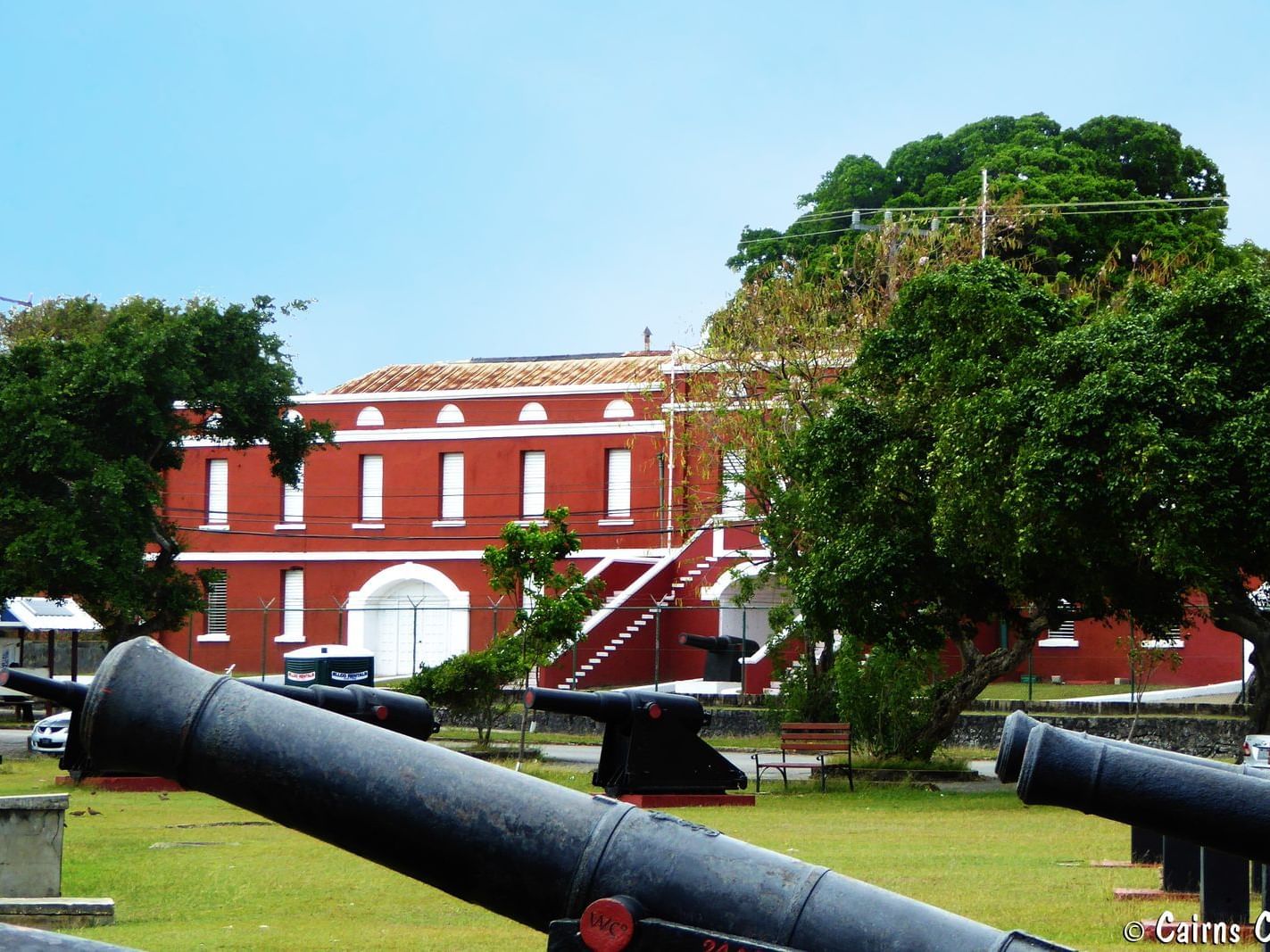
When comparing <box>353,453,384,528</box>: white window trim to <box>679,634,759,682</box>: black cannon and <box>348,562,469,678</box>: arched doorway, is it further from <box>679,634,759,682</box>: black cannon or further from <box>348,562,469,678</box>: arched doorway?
<box>679,634,759,682</box>: black cannon

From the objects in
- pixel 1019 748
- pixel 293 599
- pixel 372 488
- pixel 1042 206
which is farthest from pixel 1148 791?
pixel 293 599

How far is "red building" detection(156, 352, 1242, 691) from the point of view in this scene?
40.6 meters

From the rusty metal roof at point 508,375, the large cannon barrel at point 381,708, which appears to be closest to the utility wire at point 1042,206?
the rusty metal roof at point 508,375

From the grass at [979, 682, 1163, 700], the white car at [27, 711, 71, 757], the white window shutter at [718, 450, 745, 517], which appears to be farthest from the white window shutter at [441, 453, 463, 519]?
the white car at [27, 711, 71, 757]

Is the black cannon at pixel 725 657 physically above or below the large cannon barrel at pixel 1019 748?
below

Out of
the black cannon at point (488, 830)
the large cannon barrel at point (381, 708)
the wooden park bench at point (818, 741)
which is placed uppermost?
the black cannon at point (488, 830)

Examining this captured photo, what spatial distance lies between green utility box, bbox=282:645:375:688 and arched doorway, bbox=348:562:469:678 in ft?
30.4

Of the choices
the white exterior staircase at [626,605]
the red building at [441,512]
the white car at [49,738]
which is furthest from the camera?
the red building at [441,512]

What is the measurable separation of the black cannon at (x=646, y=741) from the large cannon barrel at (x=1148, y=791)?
1175 cm

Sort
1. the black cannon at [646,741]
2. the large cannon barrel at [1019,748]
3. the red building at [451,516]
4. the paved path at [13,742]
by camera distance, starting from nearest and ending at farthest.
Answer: the large cannon barrel at [1019,748], the black cannon at [646,741], the paved path at [13,742], the red building at [451,516]

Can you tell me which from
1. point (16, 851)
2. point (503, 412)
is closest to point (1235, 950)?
point (16, 851)

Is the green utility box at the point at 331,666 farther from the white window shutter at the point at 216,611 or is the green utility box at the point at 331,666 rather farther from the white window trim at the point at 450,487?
the white window shutter at the point at 216,611

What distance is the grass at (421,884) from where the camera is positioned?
8.88m

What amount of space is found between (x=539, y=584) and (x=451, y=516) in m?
20.3
